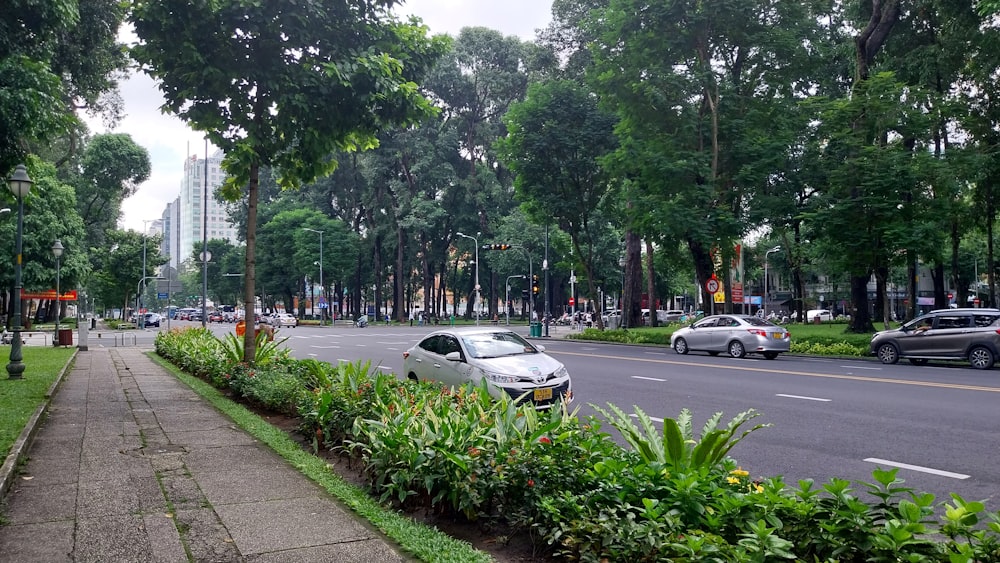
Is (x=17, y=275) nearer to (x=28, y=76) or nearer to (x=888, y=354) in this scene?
(x=28, y=76)

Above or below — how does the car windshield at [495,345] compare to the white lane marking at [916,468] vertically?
above

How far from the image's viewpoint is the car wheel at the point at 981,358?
61.4 ft

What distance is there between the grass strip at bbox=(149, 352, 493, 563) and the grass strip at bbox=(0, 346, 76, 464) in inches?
99.0

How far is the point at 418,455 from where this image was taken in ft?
18.6

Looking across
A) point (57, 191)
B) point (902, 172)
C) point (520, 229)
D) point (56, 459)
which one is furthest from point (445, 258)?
point (56, 459)

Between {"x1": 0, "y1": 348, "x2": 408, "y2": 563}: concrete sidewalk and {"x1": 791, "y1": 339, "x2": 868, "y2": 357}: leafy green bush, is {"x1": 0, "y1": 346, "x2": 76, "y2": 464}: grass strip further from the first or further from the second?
{"x1": 791, "y1": 339, "x2": 868, "y2": 357}: leafy green bush

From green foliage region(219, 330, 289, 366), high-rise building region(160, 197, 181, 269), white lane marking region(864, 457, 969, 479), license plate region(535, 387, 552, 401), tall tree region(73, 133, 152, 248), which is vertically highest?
high-rise building region(160, 197, 181, 269)

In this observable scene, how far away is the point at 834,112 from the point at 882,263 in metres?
5.18

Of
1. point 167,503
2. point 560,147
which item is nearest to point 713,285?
point 560,147

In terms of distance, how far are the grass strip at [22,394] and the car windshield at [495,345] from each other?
616 cm

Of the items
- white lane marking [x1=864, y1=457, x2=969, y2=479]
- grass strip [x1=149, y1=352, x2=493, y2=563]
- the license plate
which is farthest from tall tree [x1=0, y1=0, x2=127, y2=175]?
white lane marking [x1=864, y1=457, x2=969, y2=479]

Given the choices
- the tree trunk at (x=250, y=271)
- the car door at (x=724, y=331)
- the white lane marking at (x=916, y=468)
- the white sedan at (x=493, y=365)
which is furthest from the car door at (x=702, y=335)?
the white lane marking at (x=916, y=468)

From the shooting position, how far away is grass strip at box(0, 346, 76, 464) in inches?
330

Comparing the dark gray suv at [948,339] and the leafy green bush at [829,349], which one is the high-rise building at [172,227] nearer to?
the leafy green bush at [829,349]
